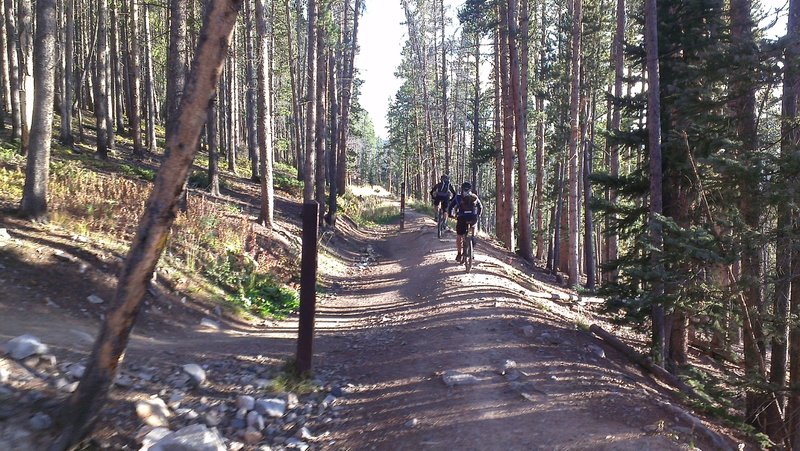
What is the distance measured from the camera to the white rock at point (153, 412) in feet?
14.8

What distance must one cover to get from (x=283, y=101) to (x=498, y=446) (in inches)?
1896

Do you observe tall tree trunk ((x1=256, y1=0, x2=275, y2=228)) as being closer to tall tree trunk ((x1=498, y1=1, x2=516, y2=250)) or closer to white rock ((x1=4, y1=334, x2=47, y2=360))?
tall tree trunk ((x1=498, y1=1, x2=516, y2=250))

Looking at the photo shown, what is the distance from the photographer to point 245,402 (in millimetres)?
5398

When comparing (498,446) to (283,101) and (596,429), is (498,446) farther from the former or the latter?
(283,101)

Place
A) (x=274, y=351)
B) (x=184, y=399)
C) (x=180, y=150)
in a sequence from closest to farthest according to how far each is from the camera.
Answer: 1. (x=180, y=150)
2. (x=184, y=399)
3. (x=274, y=351)

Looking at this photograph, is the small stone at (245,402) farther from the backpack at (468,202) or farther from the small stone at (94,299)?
the backpack at (468,202)

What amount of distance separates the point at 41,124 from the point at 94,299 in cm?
318

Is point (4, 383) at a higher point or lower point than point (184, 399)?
higher

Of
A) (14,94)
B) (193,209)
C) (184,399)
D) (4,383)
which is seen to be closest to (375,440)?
(184,399)

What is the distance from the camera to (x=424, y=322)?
9.05 m

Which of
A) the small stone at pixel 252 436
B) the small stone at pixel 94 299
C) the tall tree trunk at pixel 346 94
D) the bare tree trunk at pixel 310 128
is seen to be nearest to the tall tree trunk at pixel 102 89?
the bare tree trunk at pixel 310 128

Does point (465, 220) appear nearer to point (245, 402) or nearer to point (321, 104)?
point (245, 402)

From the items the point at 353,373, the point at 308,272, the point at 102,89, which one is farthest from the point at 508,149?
the point at 308,272

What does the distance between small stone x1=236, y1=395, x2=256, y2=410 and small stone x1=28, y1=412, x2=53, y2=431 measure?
172cm
